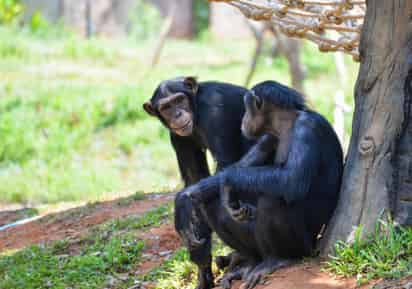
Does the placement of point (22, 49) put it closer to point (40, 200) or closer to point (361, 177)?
point (40, 200)

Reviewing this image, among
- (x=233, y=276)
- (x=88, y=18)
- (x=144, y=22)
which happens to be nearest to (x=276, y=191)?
(x=233, y=276)

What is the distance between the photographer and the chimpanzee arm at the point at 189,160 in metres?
5.99

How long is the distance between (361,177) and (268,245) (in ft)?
2.45

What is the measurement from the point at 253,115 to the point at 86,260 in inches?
81.1

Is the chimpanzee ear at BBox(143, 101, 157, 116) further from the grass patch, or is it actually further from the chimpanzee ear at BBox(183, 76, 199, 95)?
the grass patch

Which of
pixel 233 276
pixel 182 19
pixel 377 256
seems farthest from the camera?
pixel 182 19

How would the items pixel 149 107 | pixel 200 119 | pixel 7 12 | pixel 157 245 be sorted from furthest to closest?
pixel 7 12 → pixel 157 245 → pixel 149 107 → pixel 200 119

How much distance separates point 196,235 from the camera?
500 centimetres

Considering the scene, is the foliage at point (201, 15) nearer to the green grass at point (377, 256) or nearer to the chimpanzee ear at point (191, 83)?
the chimpanzee ear at point (191, 83)

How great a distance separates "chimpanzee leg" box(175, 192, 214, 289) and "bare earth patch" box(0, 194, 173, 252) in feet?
7.08

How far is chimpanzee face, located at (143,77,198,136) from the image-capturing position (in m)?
5.85

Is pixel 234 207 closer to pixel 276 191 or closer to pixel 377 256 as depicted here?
→ pixel 276 191

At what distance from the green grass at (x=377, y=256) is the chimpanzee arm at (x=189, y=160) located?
5.45 ft

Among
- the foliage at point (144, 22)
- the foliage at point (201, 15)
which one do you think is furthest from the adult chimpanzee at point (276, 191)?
the foliage at point (201, 15)
